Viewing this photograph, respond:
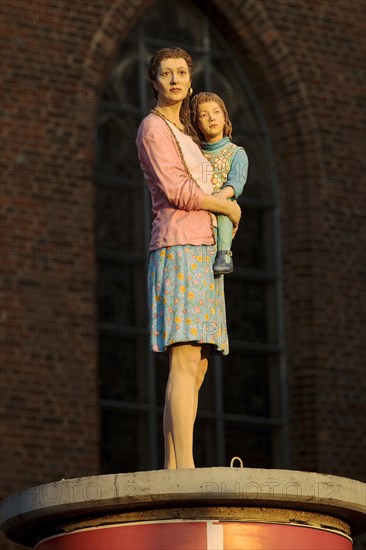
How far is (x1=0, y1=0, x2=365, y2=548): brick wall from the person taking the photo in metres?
13.7

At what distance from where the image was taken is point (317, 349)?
49.8ft

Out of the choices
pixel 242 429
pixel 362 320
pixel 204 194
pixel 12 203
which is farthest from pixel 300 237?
pixel 204 194

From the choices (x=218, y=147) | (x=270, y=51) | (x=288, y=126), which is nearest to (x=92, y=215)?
(x=288, y=126)

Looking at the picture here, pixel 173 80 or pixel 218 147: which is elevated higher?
pixel 173 80

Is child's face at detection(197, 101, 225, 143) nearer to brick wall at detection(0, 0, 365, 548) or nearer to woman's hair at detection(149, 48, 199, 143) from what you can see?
woman's hair at detection(149, 48, 199, 143)

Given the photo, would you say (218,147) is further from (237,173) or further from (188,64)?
(188,64)

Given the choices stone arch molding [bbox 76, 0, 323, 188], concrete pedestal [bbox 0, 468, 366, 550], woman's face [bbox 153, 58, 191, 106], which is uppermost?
stone arch molding [bbox 76, 0, 323, 188]

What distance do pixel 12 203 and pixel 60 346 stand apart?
1.30 metres

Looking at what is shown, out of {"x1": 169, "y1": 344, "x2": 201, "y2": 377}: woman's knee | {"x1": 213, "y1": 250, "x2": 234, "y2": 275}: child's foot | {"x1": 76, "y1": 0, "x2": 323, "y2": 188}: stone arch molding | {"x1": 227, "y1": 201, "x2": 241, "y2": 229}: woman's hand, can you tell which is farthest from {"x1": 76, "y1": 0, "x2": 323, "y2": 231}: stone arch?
{"x1": 169, "y1": 344, "x2": 201, "y2": 377}: woman's knee

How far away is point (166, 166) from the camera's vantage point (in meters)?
8.50

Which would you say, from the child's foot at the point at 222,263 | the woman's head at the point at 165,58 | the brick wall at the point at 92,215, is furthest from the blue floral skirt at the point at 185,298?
the brick wall at the point at 92,215

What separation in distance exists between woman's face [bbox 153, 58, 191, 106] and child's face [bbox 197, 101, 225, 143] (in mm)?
184

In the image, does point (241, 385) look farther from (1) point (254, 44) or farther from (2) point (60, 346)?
(1) point (254, 44)

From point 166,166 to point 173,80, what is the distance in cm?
48
